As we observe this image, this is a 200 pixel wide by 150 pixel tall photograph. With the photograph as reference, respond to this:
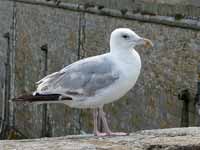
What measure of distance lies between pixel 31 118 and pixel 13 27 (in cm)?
221

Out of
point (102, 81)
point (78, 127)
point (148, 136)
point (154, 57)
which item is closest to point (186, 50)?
point (154, 57)


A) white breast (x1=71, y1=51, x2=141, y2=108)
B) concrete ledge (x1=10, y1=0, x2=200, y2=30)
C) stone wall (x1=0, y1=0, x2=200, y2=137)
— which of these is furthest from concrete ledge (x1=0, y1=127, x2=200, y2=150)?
concrete ledge (x1=10, y1=0, x2=200, y2=30)

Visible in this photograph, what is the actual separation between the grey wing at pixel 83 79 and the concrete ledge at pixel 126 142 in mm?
455

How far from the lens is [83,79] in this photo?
3.45 metres

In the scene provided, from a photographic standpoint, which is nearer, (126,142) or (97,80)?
(126,142)

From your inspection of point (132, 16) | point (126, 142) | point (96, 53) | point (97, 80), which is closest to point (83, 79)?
point (97, 80)

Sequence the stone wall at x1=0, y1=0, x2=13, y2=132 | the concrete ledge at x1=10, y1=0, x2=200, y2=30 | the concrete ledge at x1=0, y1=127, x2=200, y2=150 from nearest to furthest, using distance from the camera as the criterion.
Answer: the concrete ledge at x1=0, y1=127, x2=200, y2=150
the concrete ledge at x1=10, y1=0, x2=200, y2=30
the stone wall at x1=0, y1=0, x2=13, y2=132

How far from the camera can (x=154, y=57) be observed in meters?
8.89

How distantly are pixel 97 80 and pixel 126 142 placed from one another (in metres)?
0.76

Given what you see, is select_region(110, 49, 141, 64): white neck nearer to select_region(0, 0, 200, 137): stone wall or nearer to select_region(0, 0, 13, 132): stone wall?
select_region(0, 0, 200, 137): stone wall

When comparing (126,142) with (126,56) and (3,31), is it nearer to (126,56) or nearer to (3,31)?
(126,56)

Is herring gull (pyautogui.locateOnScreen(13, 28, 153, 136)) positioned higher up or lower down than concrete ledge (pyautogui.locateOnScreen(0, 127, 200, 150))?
higher up

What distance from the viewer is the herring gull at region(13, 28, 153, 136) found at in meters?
3.38

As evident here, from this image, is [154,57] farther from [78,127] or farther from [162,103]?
[78,127]
